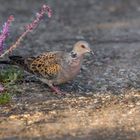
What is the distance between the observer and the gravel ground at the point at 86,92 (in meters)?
7.08

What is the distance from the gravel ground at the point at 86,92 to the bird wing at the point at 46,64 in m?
0.24

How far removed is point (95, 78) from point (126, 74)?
512 millimetres

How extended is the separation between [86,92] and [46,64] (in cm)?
60

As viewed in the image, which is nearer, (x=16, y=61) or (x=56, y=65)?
(x=56, y=65)

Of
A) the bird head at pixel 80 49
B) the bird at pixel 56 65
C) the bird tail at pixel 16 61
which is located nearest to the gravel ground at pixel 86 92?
the bird at pixel 56 65

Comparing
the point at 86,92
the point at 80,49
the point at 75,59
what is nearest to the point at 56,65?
A: the point at 75,59

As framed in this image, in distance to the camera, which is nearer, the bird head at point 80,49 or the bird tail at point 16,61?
the bird head at point 80,49

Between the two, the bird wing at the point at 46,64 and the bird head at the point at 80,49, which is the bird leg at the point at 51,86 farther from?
the bird head at the point at 80,49

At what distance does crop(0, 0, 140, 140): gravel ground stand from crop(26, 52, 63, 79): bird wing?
244 mm

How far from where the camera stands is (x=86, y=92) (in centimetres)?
851

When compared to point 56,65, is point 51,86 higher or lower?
lower

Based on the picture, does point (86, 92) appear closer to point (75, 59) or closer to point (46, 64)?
point (75, 59)

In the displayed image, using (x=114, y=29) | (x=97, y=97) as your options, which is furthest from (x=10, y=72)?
(x=114, y=29)

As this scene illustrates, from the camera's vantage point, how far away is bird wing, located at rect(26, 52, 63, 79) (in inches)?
327
